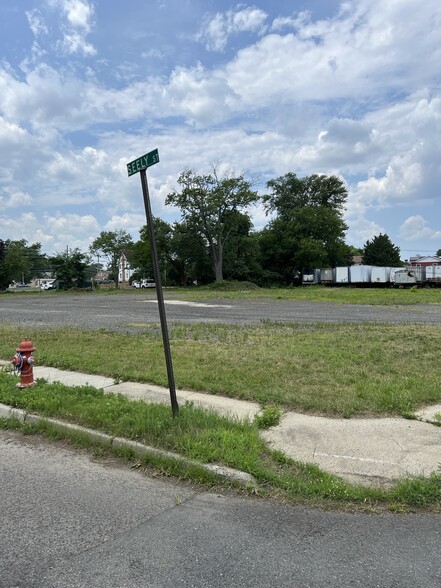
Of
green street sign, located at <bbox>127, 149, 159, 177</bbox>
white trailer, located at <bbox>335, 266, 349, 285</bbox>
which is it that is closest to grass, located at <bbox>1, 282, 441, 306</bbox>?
white trailer, located at <bbox>335, 266, 349, 285</bbox>

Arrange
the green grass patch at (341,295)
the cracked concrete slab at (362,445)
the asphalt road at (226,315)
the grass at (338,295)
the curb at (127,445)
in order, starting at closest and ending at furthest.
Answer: the curb at (127,445) → the cracked concrete slab at (362,445) → the asphalt road at (226,315) → the green grass patch at (341,295) → the grass at (338,295)

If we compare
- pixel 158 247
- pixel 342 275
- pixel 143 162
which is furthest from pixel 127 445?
pixel 158 247

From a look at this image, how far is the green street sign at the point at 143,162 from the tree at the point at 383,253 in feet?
257

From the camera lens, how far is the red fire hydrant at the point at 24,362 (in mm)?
6211

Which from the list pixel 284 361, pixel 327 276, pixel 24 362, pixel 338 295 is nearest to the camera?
pixel 24 362

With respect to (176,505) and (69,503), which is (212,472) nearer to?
(176,505)

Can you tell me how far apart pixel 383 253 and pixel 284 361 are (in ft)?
250

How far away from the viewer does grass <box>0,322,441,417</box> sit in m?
5.69

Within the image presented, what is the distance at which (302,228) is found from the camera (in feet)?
208

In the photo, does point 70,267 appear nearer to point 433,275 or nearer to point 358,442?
point 433,275

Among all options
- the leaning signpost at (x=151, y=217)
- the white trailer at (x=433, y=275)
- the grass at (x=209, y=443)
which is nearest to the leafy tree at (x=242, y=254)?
the white trailer at (x=433, y=275)

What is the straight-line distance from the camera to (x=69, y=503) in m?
3.41

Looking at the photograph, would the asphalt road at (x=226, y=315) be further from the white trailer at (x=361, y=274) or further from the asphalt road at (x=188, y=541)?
the white trailer at (x=361, y=274)

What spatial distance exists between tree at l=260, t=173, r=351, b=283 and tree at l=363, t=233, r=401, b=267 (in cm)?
774
